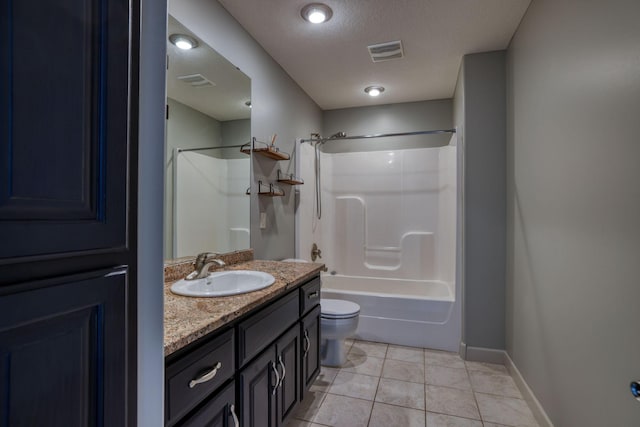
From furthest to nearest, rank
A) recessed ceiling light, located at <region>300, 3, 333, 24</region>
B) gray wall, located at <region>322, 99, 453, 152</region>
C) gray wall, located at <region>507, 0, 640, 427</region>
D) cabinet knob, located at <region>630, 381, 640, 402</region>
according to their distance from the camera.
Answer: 1. gray wall, located at <region>322, 99, 453, 152</region>
2. recessed ceiling light, located at <region>300, 3, 333, 24</region>
3. gray wall, located at <region>507, 0, 640, 427</region>
4. cabinet knob, located at <region>630, 381, 640, 402</region>

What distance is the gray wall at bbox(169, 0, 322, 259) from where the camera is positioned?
185 centimetres

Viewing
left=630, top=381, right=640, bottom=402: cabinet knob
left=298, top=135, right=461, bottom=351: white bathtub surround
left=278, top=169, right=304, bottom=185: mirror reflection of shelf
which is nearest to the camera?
left=630, top=381, right=640, bottom=402: cabinet knob

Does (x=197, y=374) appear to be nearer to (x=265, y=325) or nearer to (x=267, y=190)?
(x=265, y=325)

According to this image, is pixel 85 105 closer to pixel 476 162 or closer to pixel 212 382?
pixel 212 382

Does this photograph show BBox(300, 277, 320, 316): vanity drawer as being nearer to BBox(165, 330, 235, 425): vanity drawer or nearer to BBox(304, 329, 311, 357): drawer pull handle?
BBox(304, 329, 311, 357): drawer pull handle

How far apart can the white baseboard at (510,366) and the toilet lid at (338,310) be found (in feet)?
3.29

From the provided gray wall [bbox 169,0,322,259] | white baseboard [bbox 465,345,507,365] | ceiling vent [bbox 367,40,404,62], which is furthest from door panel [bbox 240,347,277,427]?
ceiling vent [bbox 367,40,404,62]

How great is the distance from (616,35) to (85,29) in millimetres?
1632

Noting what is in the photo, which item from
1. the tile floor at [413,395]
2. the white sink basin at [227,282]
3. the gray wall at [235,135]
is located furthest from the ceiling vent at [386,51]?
the tile floor at [413,395]

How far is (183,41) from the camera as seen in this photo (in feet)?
5.53

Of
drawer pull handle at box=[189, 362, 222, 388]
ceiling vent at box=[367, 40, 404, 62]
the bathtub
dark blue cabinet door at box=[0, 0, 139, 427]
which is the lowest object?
the bathtub

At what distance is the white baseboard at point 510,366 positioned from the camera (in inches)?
70.6

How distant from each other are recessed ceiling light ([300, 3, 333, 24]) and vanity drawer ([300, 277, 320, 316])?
5.61ft

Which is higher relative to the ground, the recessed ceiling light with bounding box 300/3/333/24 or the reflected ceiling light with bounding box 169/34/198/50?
the recessed ceiling light with bounding box 300/3/333/24
